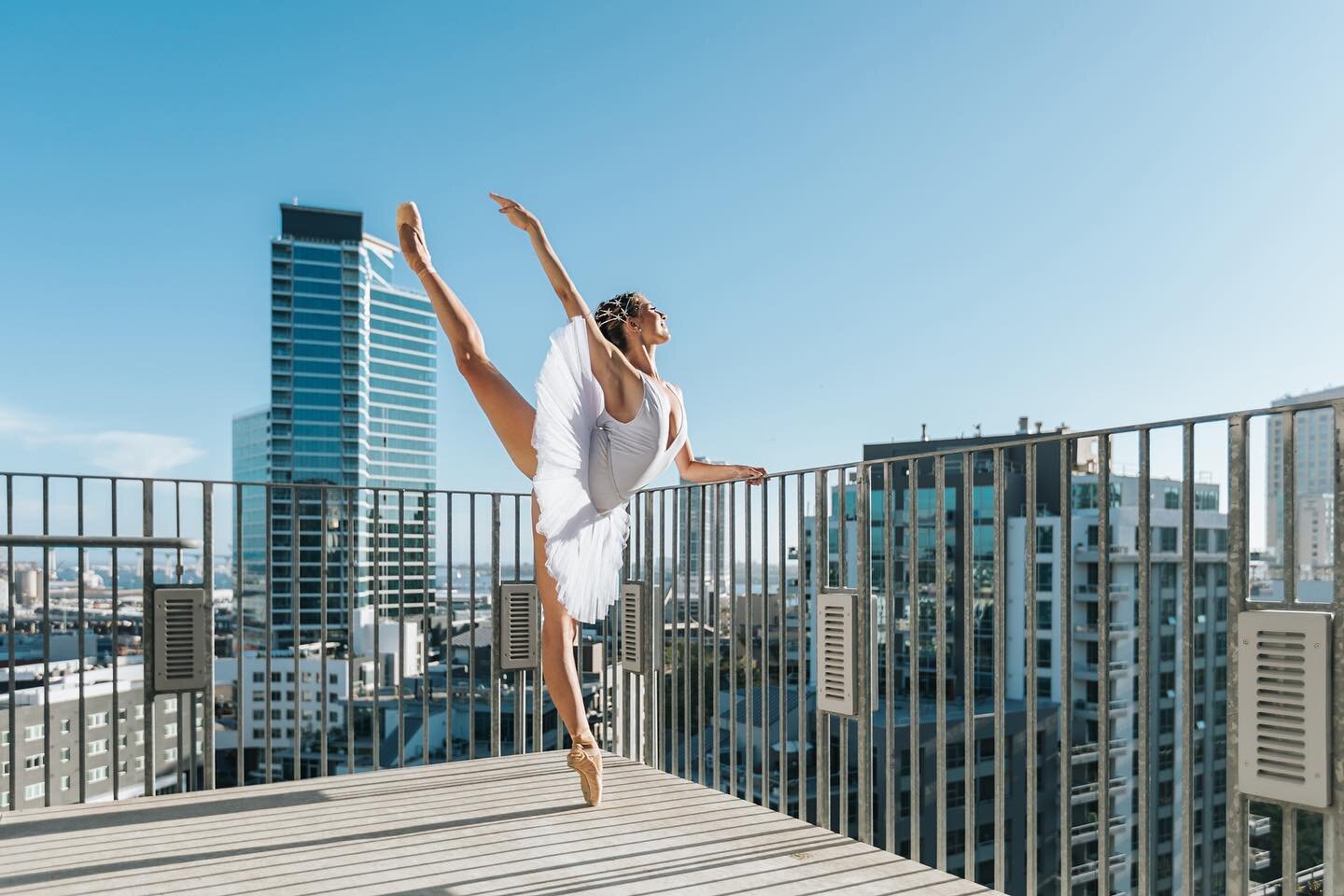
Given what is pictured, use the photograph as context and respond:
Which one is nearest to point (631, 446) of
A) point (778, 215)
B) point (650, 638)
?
point (650, 638)

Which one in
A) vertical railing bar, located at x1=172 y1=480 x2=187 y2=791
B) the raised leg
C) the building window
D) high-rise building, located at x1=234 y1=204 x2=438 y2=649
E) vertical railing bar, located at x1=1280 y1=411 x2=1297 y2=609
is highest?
high-rise building, located at x1=234 y1=204 x2=438 y2=649

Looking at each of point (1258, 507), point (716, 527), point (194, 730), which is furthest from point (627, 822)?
point (1258, 507)

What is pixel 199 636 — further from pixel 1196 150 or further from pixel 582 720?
pixel 1196 150

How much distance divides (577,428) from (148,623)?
1.59m

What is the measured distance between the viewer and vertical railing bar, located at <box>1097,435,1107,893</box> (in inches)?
67.4

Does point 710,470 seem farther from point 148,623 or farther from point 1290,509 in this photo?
point 148,623

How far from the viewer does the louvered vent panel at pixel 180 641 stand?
2922mm

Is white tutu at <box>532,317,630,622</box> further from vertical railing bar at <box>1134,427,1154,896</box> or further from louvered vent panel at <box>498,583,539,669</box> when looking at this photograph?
vertical railing bar at <box>1134,427,1154,896</box>

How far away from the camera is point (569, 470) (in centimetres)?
255

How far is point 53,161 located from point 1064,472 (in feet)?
269

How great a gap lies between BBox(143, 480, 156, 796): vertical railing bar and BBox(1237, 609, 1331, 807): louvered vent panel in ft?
9.65

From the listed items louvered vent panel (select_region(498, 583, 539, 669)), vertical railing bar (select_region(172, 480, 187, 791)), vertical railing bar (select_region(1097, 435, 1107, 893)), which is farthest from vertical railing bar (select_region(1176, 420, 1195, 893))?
vertical railing bar (select_region(172, 480, 187, 791))

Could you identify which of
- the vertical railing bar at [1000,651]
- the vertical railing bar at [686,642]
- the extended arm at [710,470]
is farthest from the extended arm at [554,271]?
Answer: the vertical railing bar at [1000,651]

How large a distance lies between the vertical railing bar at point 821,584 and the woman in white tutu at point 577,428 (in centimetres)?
32
